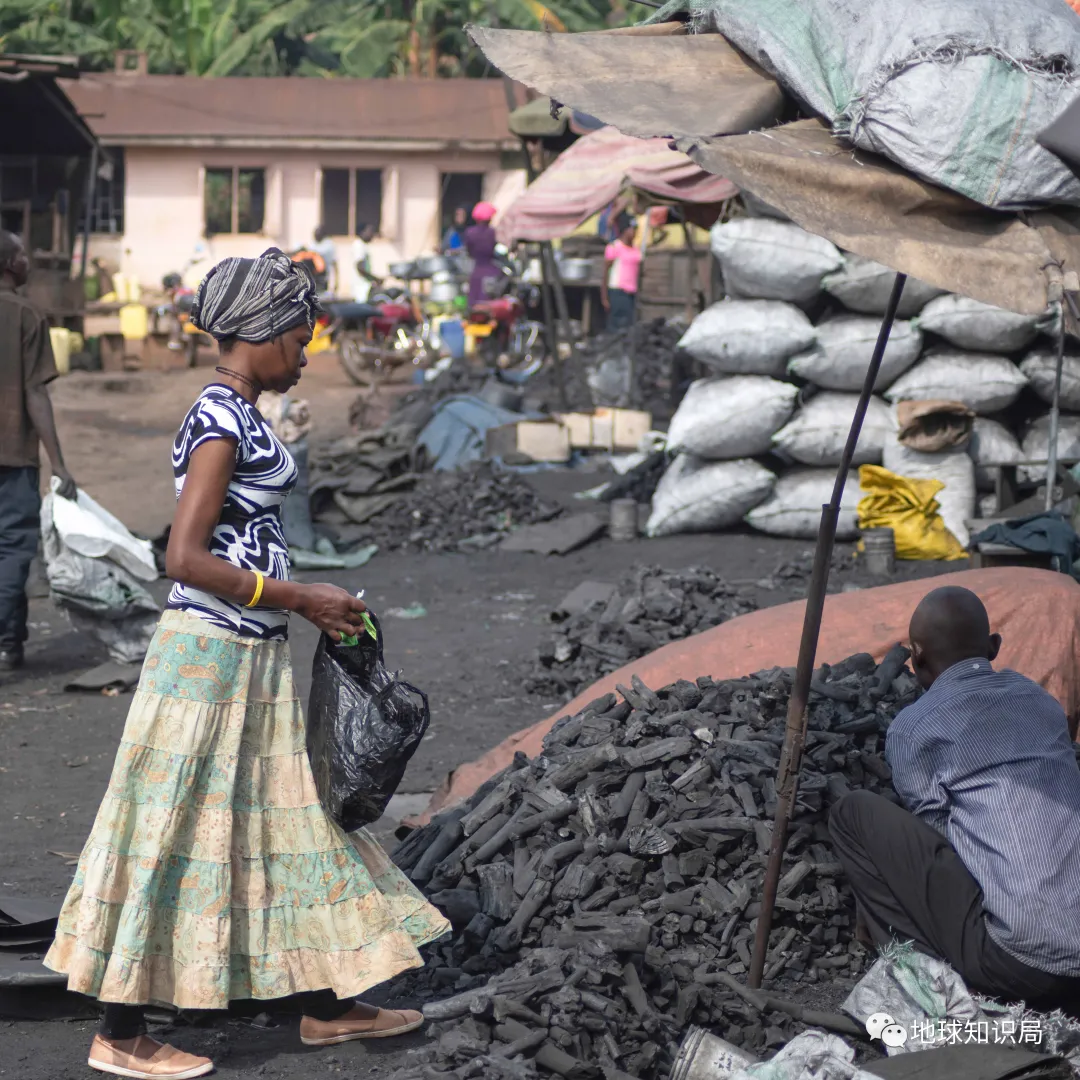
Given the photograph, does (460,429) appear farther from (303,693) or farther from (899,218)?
(899,218)

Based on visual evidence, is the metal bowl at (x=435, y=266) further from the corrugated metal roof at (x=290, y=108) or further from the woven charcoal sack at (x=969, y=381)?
the woven charcoal sack at (x=969, y=381)

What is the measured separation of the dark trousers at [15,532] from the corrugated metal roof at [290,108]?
67.3 feet

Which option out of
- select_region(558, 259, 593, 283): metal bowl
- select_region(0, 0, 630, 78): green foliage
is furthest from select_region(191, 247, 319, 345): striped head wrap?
select_region(0, 0, 630, 78): green foliage

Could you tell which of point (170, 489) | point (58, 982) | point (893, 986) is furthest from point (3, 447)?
point (170, 489)

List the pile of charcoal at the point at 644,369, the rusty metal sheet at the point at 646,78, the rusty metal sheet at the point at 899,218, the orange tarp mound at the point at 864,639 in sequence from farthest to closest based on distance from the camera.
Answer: the pile of charcoal at the point at 644,369, the orange tarp mound at the point at 864,639, the rusty metal sheet at the point at 646,78, the rusty metal sheet at the point at 899,218

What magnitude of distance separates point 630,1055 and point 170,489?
11.5 meters

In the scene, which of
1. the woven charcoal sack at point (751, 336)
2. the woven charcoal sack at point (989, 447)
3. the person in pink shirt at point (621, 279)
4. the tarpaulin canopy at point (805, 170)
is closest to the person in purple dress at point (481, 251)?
the person in pink shirt at point (621, 279)

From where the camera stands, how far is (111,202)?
2738cm

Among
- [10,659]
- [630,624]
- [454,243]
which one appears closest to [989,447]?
[630,624]

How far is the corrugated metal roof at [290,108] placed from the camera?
26.3m

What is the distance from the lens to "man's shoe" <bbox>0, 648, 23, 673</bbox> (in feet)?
23.8

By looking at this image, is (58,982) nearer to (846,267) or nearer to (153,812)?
(153,812)

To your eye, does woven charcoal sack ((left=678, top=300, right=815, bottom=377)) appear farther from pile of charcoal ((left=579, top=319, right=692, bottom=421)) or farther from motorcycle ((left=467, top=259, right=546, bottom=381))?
motorcycle ((left=467, top=259, right=546, bottom=381))

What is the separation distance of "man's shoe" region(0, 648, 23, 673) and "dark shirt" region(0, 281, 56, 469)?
98 cm
